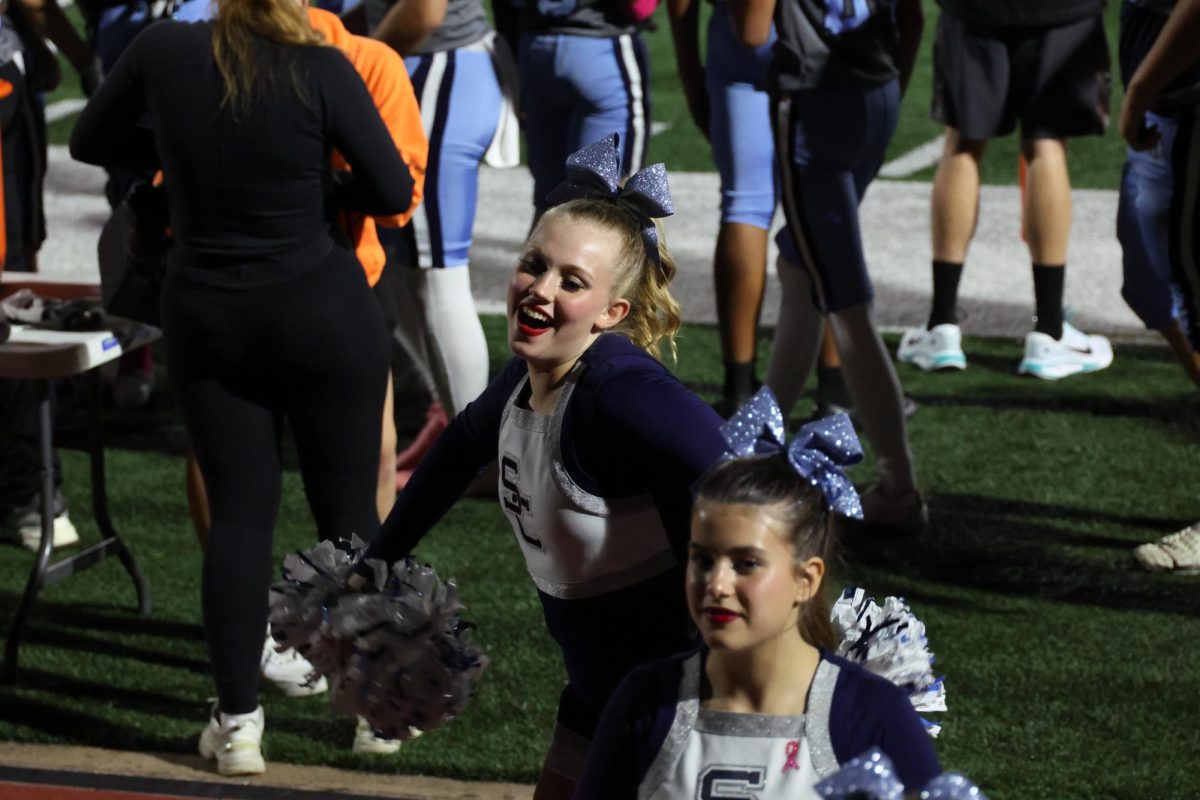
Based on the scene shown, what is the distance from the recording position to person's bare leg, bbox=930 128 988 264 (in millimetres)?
7340

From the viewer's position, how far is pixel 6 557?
5.67 m

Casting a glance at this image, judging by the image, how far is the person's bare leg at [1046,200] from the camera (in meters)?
7.12

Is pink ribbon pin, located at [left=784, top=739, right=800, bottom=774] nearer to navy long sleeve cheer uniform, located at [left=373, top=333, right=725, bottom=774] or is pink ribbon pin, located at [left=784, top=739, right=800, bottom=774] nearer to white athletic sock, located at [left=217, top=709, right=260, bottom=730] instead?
navy long sleeve cheer uniform, located at [left=373, top=333, right=725, bottom=774]

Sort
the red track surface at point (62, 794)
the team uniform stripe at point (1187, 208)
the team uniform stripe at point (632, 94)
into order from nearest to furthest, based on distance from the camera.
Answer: the red track surface at point (62, 794)
the team uniform stripe at point (1187, 208)
the team uniform stripe at point (632, 94)

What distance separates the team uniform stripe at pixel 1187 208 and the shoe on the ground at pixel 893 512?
1049 mm

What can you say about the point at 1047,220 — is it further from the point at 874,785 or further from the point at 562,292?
the point at 874,785

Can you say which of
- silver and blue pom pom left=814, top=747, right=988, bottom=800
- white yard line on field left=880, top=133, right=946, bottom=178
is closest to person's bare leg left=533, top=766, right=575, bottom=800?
silver and blue pom pom left=814, top=747, right=988, bottom=800

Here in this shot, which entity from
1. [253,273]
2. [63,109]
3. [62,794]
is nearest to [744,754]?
[253,273]

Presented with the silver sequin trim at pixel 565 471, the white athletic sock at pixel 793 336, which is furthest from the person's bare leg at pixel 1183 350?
the silver sequin trim at pixel 565 471

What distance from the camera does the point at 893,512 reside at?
18.1 ft

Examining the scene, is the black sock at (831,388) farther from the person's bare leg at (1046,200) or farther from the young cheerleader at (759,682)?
the young cheerleader at (759,682)

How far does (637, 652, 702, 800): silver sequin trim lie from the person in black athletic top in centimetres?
183

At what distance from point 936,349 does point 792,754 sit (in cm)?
522

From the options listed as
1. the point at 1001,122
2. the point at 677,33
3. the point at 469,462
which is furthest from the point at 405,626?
the point at 1001,122
